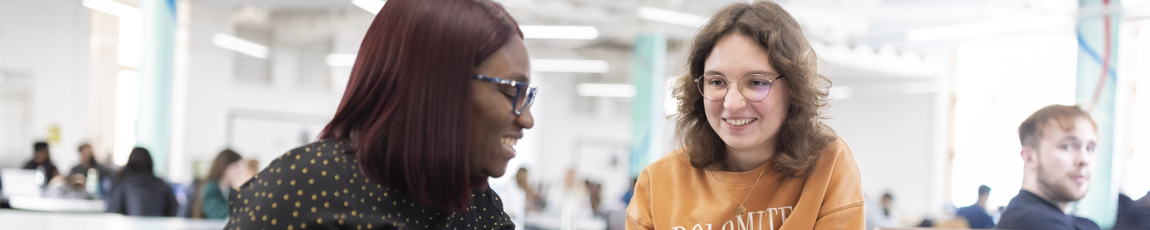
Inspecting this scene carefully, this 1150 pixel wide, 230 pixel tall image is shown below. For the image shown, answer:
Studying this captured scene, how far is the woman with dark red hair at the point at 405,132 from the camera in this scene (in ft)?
3.54

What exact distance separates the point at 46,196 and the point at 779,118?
294 inches

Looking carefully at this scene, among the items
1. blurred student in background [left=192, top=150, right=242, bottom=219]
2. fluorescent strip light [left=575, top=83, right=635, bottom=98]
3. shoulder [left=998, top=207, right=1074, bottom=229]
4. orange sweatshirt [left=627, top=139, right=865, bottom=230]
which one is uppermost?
fluorescent strip light [left=575, top=83, right=635, bottom=98]

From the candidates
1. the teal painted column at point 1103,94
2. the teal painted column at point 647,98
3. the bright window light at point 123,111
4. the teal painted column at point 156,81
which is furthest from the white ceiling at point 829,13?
the teal painted column at point 1103,94

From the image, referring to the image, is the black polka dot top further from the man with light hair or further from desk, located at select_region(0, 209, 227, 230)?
the man with light hair

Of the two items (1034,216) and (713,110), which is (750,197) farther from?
(1034,216)

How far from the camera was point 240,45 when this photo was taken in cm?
1307

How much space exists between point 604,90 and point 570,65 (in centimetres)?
351

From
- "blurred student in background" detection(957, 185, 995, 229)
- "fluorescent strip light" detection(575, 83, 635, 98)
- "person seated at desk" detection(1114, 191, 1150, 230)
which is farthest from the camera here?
"fluorescent strip light" detection(575, 83, 635, 98)

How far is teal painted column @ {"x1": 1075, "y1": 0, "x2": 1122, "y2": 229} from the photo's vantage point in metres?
5.49

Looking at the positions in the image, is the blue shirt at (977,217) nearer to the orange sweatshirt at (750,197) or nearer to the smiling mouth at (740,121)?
the orange sweatshirt at (750,197)

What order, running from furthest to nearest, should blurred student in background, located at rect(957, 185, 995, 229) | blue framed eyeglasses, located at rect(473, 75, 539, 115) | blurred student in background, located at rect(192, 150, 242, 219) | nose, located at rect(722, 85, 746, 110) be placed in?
blurred student in background, located at rect(192, 150, 242, 219) → blurred student in background, located at rect(957, 185, 995, 229) → nose, located at rect(722, 85, 746, 110) → blue framed eyeglasses, located at rect(473, 75, 539, 115)

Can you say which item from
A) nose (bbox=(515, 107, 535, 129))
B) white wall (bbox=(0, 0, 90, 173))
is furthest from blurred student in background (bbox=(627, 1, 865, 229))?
white wall (bbox=(0, 0, 90, 173))

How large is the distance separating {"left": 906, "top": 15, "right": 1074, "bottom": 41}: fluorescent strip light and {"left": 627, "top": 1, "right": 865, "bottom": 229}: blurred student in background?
25.8 feet

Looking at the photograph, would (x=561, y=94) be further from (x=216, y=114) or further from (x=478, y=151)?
(x=478, y=151)
